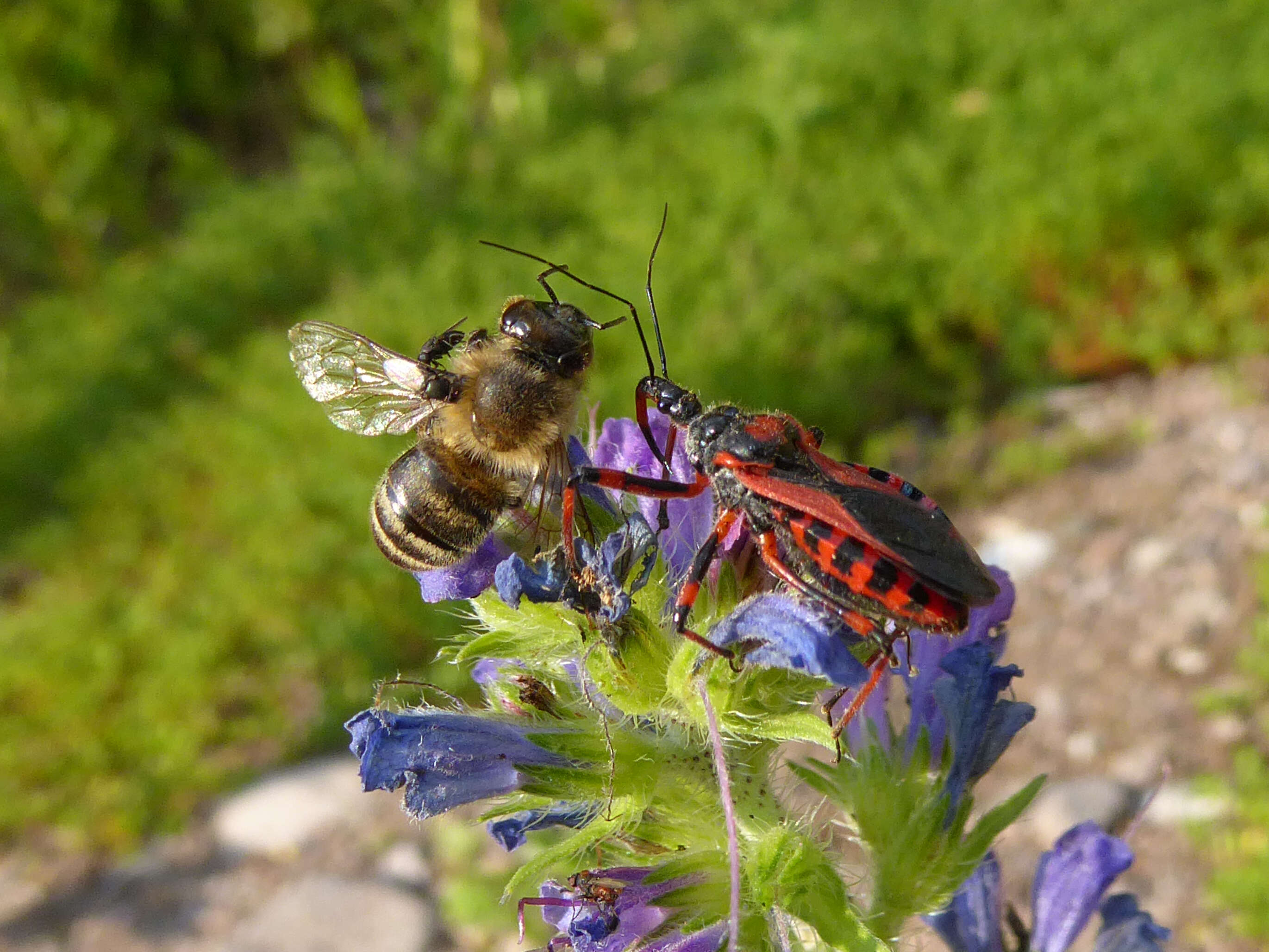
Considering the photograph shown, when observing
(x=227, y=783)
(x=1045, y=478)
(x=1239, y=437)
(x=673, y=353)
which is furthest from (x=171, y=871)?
(x=1239, y=437)

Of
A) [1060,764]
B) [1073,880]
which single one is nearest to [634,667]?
[1073,880]

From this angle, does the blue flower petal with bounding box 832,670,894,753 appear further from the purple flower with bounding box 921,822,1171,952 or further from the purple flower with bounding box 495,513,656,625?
the purple flower with bounding box 495,513,656,625

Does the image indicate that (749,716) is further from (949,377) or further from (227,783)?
(949,377)

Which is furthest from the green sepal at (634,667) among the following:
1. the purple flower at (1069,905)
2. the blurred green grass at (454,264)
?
the blurred green grass at (454,264)

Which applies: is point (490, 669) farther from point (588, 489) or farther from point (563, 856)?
point (563, 856)

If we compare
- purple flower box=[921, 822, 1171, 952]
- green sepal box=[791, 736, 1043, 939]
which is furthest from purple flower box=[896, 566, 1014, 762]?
purple flower box=[921, 822, 1171, 952]

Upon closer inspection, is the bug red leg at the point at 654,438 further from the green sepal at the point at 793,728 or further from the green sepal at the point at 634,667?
the green sepal at the point at 793,728
